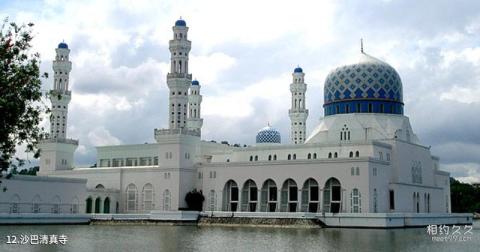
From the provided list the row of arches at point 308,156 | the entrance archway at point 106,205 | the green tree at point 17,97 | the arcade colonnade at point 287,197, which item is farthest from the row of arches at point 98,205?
the green tree at point 17,97

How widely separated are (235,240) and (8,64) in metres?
16.4

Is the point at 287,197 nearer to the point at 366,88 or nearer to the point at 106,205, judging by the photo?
the point at 366,88

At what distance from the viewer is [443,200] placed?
59.0m

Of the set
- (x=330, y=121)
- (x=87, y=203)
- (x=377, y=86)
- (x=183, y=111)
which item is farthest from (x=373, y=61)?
(x=87, y=203)

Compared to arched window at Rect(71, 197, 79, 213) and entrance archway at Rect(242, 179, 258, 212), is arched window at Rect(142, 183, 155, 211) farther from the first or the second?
entrance archway at Rect(242, 179, 258, 212)

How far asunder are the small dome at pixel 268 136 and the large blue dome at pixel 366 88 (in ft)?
29.6

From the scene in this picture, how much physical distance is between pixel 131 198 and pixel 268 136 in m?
15.1

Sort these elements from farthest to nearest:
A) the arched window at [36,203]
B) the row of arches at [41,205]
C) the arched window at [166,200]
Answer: the arched window at [166,200]
the arched window at [36,203]
the row of arches at [41,205]

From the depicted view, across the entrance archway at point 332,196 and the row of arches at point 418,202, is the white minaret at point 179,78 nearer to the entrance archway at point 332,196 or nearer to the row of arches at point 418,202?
the entrance archway at point 332,196

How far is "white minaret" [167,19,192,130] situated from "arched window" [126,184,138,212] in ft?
22.9

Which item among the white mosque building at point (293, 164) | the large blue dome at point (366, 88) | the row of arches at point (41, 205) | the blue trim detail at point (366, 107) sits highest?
the large blue dome at point (366, 88)

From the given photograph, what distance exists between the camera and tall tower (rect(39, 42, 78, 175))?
6066 centimetres

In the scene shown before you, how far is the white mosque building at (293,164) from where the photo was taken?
48.4 m

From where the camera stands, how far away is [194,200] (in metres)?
54.0
